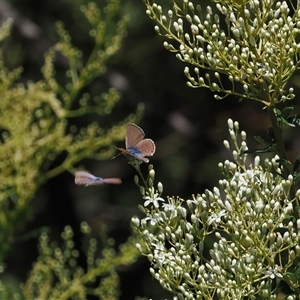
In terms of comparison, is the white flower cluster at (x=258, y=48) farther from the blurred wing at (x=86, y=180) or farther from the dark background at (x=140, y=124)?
the dark background at (x=140, y=124)

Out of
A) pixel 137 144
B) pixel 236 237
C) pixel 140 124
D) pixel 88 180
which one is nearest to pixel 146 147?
pixel 137 144

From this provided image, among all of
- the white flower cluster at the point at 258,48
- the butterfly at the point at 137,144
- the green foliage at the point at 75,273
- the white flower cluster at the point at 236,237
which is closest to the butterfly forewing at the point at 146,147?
the butterfly at the point at 137,144

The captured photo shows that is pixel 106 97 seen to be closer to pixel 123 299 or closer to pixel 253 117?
pixel 253 117

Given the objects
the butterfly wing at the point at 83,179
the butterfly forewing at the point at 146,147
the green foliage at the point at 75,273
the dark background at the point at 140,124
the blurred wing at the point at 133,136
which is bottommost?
the dark background at the point at 140,124

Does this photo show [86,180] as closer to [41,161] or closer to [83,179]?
[83,179]

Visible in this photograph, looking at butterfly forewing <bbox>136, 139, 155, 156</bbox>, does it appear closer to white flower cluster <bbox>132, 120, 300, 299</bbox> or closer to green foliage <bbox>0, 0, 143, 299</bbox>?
white flower cluster <bbox>132, 120, 300, 299</bbox>

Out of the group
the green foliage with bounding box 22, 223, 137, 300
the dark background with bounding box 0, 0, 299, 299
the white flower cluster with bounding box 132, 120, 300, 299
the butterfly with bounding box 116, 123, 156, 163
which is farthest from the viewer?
the dark background with bounding box 0, 0, 299, 299

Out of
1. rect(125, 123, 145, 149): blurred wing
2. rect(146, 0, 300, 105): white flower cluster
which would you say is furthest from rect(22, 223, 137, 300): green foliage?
rect(146, 0, 300, 105): white flower cluster
